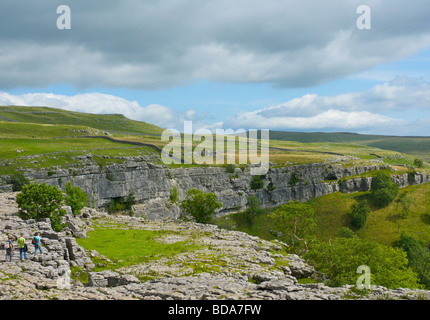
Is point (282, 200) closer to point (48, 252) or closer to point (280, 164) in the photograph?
point (280, 164)

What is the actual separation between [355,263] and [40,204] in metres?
46.8

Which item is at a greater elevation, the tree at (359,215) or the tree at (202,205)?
the tree at (202,205)

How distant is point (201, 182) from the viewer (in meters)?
123

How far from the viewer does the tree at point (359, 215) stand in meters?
124

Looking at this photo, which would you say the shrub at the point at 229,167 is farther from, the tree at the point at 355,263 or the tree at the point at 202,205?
the tree at the point at 355,263

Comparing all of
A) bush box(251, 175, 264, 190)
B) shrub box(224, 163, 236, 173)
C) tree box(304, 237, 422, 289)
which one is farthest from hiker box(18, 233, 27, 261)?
bush box(251, 175, 264, 190)

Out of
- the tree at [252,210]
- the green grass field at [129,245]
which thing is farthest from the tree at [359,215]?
the green grass field at [129,245]

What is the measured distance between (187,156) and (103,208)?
1720 inches

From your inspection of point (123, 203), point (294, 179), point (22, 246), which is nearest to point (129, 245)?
point (22, 246)

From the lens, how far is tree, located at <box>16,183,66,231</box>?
52.8 m

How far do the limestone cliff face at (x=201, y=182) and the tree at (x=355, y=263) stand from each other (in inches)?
2450

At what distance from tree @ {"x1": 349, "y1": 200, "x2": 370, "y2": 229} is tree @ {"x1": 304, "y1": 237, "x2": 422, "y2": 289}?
7226 cm
